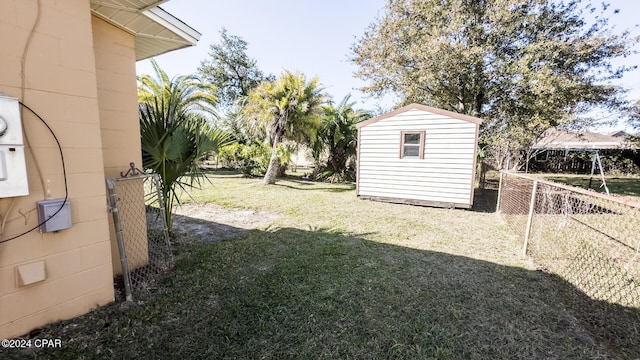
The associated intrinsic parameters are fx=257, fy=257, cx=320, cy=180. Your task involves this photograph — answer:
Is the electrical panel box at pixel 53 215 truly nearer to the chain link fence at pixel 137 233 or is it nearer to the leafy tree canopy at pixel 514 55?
the chain link fence at pixel 137 233

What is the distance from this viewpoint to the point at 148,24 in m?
2.99

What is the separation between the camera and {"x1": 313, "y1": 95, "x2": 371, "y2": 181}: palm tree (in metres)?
12.8

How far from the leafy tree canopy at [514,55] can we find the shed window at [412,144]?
4.44 meters

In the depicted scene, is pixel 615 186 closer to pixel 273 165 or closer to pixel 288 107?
pixel 288 107

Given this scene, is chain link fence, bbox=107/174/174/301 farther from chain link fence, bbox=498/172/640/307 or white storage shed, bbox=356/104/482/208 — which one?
white storage shed, bbox=356/104/482/208

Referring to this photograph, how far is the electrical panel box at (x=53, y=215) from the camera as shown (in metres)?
1.98

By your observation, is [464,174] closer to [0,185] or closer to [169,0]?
[169,0]

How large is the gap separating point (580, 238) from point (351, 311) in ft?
16.1

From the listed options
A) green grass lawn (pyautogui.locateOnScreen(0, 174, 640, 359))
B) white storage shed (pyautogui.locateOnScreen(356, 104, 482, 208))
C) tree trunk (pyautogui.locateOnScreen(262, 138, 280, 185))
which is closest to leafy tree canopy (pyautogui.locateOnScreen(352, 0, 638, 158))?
white storage shed (pyautogui.locateOnScreen(356, 104, 482, 208))

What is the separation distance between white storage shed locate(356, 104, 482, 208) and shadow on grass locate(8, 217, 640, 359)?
159 inches

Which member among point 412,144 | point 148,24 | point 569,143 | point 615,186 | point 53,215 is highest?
point 148,24

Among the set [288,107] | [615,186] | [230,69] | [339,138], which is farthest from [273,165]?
[615,186]

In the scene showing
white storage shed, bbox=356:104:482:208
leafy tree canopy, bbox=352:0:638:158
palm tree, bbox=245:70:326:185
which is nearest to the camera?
white storage shed, bbox=356:104:482:208

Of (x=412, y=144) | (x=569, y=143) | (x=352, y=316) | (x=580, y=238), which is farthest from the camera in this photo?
(x=569, y=143)
